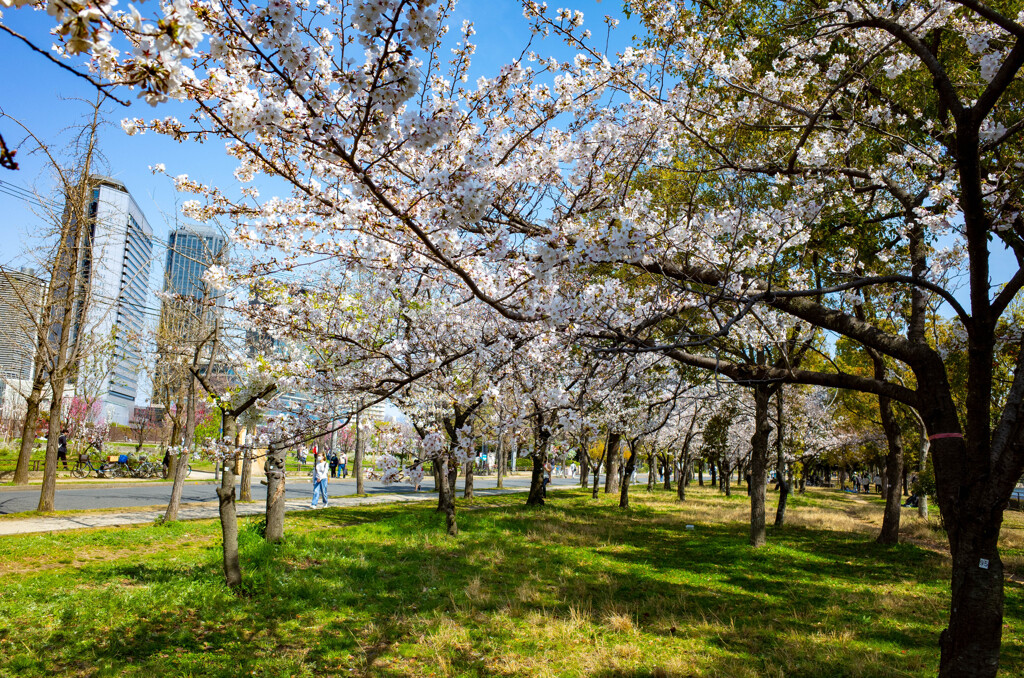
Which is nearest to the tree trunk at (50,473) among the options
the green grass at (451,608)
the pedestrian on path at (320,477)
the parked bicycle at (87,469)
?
the green grass at (451,608)

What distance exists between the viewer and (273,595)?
7133 millimetres

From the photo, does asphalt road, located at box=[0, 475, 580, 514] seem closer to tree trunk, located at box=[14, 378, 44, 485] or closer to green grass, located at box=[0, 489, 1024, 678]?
tree trunk, located at box=[14, 378, 44, 485]

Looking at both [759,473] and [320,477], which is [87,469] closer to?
[320,477]

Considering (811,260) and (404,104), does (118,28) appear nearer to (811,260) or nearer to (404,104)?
(404,104)

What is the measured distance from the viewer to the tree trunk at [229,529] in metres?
6.86

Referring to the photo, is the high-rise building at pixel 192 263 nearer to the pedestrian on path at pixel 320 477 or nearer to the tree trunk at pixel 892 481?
the pedestrian on path at pixel 320 477

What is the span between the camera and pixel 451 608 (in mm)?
7203

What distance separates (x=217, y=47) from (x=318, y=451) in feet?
49.4

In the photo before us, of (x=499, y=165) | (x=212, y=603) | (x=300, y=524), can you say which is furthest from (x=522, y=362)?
(x=300, y=524)

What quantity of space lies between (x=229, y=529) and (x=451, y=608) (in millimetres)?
3013

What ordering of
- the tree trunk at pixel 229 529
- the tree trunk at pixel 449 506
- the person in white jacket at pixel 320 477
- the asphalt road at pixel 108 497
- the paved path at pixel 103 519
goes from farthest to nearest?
the person in white jacket at pixel 320 477 → the asphalt road at pixel 108 497 → the tree trunk at pixel 449 506 → the paved path at pixel 103 519 → the tree trunk at pixel 229 529

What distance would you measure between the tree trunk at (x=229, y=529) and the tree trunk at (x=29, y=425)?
1157cm

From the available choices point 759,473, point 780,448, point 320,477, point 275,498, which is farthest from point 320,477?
point 780,448

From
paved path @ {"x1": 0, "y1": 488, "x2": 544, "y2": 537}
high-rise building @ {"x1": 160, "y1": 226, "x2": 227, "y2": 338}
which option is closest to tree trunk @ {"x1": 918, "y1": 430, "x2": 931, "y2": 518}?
paved path @ {"x1": 0, "y1": 488, "x2": 544, "y2": 537}
